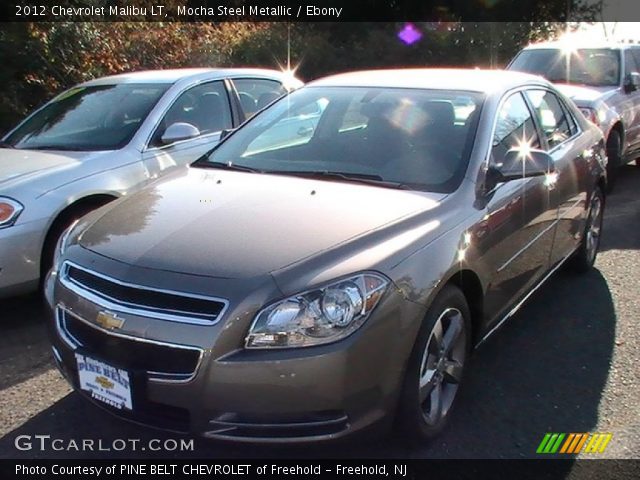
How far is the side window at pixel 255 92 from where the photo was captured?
20.4 ft

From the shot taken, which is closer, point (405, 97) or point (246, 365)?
point (246, 365)

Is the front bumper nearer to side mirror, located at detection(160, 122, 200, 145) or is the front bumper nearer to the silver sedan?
the silver sedan

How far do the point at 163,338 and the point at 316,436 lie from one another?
68 cm

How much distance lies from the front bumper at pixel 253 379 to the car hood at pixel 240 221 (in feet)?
0.56

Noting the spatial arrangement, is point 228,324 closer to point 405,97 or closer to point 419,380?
point 419,380

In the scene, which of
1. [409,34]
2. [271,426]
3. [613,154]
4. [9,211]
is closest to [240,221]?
[271,426]

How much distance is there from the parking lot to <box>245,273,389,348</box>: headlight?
16.8 inches

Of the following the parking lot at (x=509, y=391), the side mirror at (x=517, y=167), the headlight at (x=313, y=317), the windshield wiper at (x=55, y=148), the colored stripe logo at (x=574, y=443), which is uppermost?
the side mirror at (x=517, y=167)

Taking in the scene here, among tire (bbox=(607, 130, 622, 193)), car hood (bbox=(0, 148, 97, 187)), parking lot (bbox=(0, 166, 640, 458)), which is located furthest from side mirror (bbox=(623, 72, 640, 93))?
car hood (bbox=(0, 148, 97, 187))

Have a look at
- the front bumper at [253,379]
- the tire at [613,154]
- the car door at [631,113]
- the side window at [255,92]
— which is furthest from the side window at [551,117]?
the car door at [631,113]

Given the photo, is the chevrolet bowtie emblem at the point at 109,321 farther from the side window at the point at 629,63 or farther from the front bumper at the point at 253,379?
the side window at the point at 629,63

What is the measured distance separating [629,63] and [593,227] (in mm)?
4641

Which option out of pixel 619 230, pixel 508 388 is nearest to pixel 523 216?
pixel 508 388

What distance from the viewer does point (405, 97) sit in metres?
3.96
